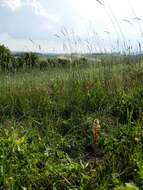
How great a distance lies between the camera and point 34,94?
7.43 metres

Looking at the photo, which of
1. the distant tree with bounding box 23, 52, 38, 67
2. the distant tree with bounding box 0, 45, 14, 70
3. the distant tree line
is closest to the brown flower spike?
the distant tree line

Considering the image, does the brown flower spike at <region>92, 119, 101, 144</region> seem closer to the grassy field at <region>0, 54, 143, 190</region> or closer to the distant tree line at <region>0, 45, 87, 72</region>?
the grassy field at <region>0, 54, 143, 190</region>

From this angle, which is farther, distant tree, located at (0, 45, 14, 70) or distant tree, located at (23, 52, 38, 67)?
distant tree, located at (23, 52, 38, 67)

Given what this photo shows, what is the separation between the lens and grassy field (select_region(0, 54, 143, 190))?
172 inches

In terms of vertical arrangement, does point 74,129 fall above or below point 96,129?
below

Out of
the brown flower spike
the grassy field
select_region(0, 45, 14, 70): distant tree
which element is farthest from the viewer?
select_region(0, 45, 14, 70): distant tree

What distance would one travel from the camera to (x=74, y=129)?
584cm

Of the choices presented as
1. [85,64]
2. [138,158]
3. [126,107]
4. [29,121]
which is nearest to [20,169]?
[138,158]

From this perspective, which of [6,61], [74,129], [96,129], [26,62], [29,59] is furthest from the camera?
[26,62]

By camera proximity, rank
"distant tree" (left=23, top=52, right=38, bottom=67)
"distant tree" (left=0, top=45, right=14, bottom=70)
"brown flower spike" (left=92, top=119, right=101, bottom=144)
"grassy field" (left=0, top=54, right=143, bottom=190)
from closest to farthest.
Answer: "grassy field" (left=0, top=54, right=143, bottom=190), "brown flower spike" (left=92, top=119, right=101, bottom=144), "distant tree" (left=0, top=45, right=14, bottom=70), "distant tree" (left=23, top=52, right=38, bottom=67)

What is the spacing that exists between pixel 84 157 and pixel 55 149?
12.4 inches

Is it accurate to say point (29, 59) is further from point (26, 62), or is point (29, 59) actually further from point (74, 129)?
point (74, 129)

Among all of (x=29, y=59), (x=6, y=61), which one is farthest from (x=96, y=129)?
(x=29, y=59)

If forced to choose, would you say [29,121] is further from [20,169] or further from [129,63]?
[129,63]
